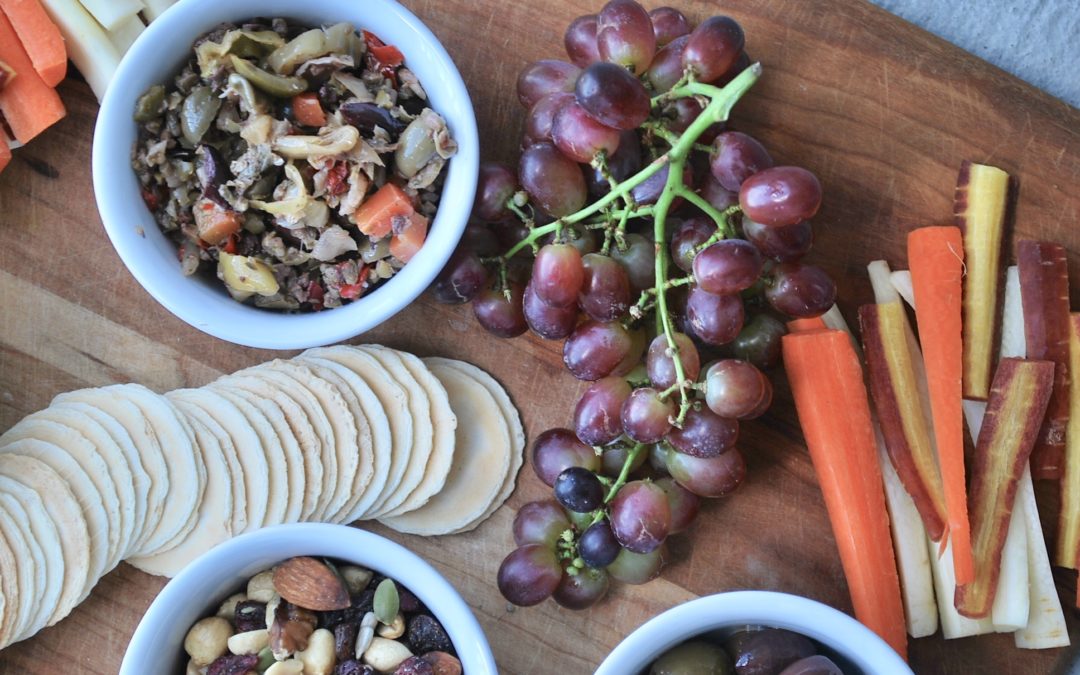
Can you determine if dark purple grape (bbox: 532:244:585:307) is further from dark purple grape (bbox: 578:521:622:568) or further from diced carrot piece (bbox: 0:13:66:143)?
diced carrot piece (bbox: 0:13:66:143)

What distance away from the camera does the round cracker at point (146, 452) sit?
1.56 metres

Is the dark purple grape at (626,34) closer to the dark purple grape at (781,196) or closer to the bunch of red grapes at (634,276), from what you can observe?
the bunch of red grapes at (634,276)

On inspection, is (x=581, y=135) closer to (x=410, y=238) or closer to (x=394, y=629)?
(x=410, y=238)

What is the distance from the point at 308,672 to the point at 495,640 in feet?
1.16

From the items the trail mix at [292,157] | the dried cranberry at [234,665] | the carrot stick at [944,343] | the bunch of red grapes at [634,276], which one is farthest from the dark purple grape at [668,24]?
the dried cranberry at [234,665]

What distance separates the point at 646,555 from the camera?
1561mm

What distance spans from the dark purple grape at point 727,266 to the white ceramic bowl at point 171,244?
35cm

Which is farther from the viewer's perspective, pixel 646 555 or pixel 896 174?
pixel 896 174

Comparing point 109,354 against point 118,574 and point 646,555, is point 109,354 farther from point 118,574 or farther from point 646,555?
point 646,555

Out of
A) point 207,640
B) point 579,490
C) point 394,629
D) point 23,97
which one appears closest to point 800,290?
point 579,490

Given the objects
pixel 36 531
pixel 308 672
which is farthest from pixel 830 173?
pixel 36 531

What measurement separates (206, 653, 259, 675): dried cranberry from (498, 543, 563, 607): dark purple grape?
1.21ft

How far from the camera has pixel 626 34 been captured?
1.45 metres

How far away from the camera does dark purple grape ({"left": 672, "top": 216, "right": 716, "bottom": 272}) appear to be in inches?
59.3
